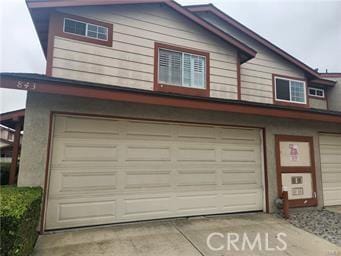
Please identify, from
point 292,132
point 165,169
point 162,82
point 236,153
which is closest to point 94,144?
point 165,169

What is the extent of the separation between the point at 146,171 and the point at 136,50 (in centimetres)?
360

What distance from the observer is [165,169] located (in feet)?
20.0

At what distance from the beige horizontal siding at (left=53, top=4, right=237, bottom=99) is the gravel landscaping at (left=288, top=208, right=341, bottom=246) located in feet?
13.2

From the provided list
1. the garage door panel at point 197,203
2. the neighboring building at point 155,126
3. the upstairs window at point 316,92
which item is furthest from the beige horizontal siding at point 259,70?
the garage door panel at point 197,203

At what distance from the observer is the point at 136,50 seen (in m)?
7.20

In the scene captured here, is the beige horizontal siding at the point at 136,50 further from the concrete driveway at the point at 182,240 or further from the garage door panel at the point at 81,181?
the concrete driveway at the point at 182,240

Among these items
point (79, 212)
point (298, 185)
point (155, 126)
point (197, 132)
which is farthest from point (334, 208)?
point (79, 212)

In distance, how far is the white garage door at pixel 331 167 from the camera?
789cm

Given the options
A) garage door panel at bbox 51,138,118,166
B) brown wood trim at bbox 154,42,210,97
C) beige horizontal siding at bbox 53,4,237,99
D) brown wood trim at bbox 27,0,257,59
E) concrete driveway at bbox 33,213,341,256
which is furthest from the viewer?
brown wood trim at bbox 154,42,210,97

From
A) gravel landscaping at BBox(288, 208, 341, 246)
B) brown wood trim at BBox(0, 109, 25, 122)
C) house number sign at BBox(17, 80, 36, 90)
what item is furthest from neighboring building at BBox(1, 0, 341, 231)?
brown wood trim at BBox(0, 109, 25, 122)

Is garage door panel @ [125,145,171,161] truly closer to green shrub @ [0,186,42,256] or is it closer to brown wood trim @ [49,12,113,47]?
green shrub @ [0,186,42,256]

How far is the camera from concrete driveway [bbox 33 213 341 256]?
4.16 m

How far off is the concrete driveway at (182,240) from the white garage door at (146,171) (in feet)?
1.28

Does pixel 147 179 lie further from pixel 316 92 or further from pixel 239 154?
pixel 316 92
